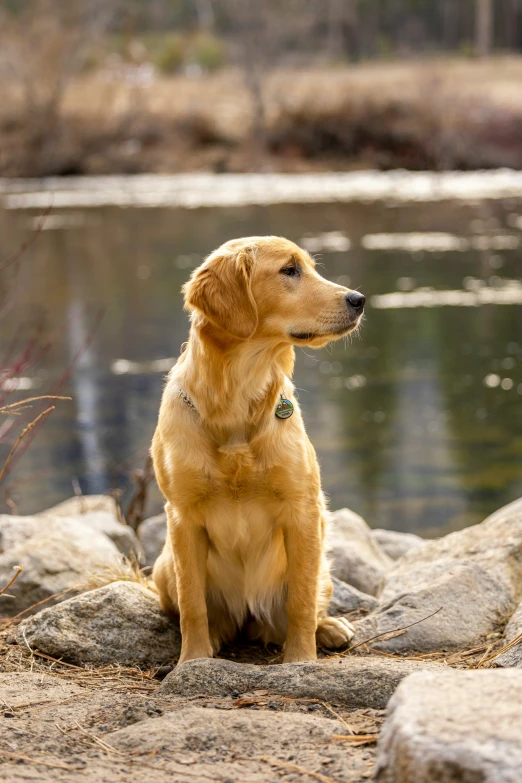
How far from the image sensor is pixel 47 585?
5824 millimetres

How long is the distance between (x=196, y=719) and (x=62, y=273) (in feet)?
67.5

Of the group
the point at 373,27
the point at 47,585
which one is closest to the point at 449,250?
the point at 47,585

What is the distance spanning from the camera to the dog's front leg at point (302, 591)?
4.72m

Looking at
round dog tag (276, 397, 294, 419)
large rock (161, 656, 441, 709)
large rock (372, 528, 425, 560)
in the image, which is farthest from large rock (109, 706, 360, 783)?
large rock (372, 528, 425, 560)

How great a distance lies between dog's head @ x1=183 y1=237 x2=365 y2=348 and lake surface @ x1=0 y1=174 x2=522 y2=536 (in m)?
1.71

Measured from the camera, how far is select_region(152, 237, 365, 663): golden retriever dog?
4.57m

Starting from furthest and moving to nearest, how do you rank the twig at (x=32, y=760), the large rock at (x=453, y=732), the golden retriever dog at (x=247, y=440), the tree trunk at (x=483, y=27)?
the tree trunk at (x=483, y=27), the golden retriever dog at (x=247, y=440), the twig at (x=32, y=760), the large rock at (x=453, y=732)

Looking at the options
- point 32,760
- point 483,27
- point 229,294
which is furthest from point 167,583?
point 483,27

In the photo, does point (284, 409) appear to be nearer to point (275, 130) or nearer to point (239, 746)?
point (239, 746)

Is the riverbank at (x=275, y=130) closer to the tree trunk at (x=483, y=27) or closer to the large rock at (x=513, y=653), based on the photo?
the tree trunk at (x=483, y=27)

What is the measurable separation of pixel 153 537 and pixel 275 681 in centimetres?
401

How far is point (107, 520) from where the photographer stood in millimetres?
7742

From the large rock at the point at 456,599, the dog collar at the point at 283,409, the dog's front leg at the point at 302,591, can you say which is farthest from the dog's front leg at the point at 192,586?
the large rock at the point at 456,599

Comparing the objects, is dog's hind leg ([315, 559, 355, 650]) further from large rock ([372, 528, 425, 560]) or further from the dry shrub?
the dry shrub
